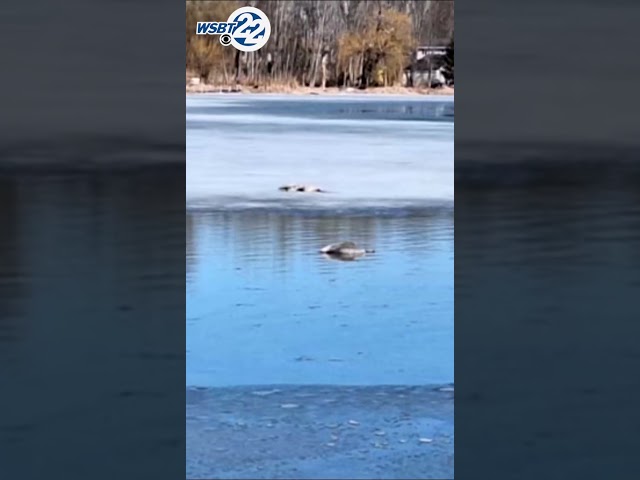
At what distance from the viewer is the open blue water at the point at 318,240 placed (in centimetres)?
644

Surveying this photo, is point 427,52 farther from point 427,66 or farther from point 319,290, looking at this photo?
point 319,290

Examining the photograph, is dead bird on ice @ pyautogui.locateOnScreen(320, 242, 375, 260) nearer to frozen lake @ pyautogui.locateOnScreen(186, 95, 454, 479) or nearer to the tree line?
frozen lake @ pyautogui.locateOnScreen(186, 95, 454, 479)

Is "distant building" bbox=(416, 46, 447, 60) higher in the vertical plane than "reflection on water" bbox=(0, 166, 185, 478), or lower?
higher

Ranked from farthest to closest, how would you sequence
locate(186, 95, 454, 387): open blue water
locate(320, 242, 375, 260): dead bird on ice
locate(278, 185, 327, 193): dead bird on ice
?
locate(278, 185, 327, 193): dead bird on ice
locate(320, 242, 375, 260): dead bird on ice
locate(186, 95, 454, 387): open blue water

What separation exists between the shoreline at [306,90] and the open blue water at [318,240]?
0.30ft

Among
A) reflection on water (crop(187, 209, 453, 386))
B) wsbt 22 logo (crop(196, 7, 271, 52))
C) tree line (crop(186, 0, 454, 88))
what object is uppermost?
tree line (crop(186, 0, 454, 88))

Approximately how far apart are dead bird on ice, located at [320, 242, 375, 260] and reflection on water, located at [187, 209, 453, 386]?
0.22 feet

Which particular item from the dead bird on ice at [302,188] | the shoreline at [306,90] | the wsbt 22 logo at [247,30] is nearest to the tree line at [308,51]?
the shoreline at [306,90]

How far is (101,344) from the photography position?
324cm

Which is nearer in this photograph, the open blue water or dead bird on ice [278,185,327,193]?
the open blue water

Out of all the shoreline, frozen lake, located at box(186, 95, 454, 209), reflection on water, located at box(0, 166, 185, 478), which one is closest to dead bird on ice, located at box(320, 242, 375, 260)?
frozen lake, located at box(186, 95, 454, 209)

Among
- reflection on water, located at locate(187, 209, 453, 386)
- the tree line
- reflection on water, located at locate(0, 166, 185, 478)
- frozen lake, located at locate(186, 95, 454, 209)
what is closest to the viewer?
reflection on water, located at locate(0, 166, 185, 478)

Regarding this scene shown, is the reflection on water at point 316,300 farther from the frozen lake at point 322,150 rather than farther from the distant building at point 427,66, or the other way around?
the distant building at point 427,66

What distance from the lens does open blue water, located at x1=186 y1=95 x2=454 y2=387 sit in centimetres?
644
